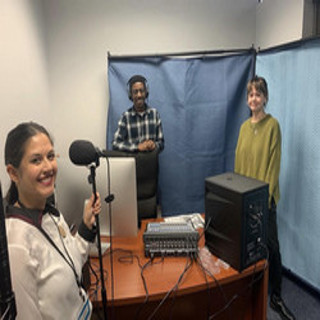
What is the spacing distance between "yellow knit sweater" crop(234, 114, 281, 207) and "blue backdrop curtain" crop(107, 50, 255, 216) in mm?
605

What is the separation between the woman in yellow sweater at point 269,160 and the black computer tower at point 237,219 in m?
0.69

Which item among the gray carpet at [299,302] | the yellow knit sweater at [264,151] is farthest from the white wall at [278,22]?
the gray carpet at [299,302]

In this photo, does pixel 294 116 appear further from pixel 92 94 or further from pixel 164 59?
pixel 92 94

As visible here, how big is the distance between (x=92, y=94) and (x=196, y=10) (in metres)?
1.33

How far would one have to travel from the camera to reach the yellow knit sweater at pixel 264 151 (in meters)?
1.96

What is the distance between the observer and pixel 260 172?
203cm

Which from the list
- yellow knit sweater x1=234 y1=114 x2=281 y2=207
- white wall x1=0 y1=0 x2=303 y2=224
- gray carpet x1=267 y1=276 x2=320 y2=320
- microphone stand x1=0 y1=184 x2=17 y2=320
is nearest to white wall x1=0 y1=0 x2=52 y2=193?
white wall x1=0 y1=0 x2=303 y2=224

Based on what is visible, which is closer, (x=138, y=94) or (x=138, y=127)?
(x=138, y=94)

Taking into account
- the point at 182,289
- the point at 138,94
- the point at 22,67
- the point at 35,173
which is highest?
the point at 22,67

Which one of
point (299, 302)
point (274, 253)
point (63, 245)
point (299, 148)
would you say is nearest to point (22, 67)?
point (63, 245)

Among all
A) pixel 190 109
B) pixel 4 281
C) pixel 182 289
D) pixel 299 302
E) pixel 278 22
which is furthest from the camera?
pixel 190 109

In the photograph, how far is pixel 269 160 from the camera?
6.50 ft

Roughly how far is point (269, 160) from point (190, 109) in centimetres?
97

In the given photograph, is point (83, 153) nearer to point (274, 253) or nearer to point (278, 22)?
point (274, 253)
